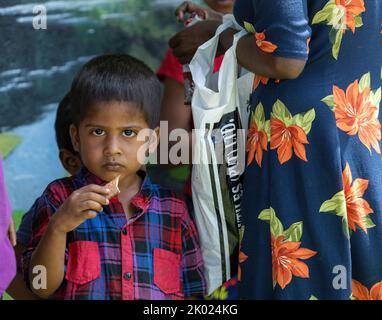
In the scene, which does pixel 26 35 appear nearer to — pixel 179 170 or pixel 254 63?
pixel 179 170

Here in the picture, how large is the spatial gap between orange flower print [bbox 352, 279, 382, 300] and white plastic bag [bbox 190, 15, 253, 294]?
1.44 feet

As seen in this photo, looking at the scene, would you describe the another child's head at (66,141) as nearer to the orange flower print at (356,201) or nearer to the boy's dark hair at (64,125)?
the boy's dark hair at (64,125)

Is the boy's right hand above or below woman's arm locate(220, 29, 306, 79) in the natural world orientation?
below

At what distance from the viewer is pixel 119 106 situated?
2.59 metres

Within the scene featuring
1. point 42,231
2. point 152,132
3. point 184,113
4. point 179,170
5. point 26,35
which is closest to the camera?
point 42,231

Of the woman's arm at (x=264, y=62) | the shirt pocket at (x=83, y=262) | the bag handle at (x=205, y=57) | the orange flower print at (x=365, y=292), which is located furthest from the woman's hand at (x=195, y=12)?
the orange flower print at (x=365, y=292)

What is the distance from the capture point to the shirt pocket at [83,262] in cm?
249

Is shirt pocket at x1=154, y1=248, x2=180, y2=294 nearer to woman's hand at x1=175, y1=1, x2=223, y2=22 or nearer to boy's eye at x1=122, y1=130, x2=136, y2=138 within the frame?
boy's eye at x1=122, y1=130, x2=136, y2=138

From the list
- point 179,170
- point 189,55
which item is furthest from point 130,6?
point 189,55

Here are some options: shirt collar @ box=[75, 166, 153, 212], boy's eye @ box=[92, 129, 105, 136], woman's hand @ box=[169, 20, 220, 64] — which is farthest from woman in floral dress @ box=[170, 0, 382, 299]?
boy's eye @ box=[92, 129, 105, 136]

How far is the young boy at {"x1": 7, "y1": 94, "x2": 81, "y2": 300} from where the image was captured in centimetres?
267

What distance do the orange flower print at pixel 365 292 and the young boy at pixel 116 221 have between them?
0.54 m
